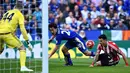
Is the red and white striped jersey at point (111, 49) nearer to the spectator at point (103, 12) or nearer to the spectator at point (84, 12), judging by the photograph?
the spectator at point (103, 12)

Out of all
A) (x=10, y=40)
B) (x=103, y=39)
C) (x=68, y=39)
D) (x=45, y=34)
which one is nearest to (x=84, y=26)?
(x=68, y=39)

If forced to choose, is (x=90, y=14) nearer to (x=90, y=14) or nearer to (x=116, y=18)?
(x=90, y=14)

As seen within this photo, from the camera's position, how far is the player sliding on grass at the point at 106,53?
14750 mm

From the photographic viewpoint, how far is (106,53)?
15180 mm

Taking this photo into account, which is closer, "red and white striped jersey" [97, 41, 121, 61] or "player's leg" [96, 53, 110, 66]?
"red and white striped jersey" [97, 41, 121, 61]

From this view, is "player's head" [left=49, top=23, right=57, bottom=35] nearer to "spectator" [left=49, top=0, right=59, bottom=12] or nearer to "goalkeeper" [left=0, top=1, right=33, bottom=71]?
"goalkeeper" [left=0, top=1, right=33, bottom=71]

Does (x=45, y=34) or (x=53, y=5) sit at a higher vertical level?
(x=53, y=5)

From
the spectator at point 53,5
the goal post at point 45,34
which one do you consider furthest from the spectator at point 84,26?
the goal post at point 45,34

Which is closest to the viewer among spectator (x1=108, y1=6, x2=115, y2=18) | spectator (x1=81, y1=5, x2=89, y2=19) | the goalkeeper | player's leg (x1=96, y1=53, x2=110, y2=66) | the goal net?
the goalkeeper

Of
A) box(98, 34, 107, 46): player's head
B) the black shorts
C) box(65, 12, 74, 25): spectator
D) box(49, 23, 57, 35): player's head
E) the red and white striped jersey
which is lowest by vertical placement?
the black shorts

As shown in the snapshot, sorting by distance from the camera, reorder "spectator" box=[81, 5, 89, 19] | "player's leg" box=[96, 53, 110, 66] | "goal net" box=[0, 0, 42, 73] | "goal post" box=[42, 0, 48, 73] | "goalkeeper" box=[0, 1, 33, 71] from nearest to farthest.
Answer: "goal post" box=[42, 0, 48, 73]
"goalkeeper" box=[0, 1, 33, 71]
"goal net" box=[0, 0, 42, 73]
"player's leg" box=[96, 53, 110, 66]
"spectator" box=[81, 5, 89, 19]

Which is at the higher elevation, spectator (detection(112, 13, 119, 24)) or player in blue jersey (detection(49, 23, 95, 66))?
spectator (detection(112, 13, 119, 24))

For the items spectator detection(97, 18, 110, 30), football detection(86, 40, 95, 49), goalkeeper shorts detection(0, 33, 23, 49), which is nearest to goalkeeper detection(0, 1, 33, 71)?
goalkeeper shorts detection(0, 33, 23, 49)

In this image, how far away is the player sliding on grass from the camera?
581 inches
